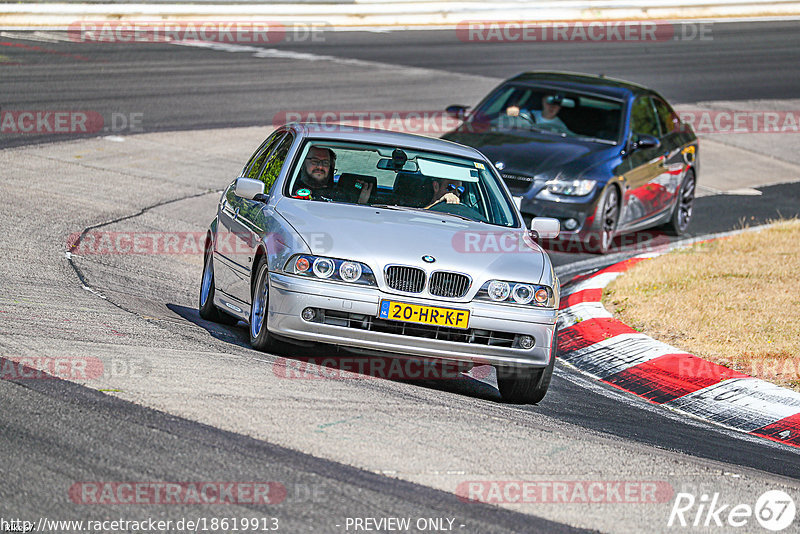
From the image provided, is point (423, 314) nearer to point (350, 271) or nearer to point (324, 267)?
point (350, 271)

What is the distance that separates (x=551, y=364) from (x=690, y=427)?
0.95m

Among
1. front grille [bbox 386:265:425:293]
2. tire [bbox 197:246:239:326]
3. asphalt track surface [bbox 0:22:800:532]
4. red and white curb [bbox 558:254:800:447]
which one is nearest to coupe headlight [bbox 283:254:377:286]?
front grille [bbox 386:265:425:293]

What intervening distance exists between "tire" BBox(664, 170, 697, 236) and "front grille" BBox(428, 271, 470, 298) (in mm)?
7920

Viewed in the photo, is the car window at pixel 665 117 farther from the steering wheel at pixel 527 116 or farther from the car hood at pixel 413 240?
the car hood at pixel 413 240

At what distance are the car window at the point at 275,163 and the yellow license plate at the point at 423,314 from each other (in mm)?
1777

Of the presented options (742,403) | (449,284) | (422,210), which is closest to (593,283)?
(742,403)

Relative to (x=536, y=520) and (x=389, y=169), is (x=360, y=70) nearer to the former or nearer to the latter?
(x=389, y=169)

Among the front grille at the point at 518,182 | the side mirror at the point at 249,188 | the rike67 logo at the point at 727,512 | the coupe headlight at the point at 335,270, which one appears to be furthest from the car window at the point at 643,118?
the rike67 logo at the point at 727,512

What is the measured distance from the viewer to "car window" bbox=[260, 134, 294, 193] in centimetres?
854

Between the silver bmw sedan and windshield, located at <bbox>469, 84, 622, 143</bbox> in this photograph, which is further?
windshield, located at <bbox>469, 84, 622, 143</bbox>

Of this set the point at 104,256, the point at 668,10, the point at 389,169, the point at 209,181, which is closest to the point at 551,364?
the point at 389,169

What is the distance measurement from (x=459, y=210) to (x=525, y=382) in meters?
Answer: 1.44

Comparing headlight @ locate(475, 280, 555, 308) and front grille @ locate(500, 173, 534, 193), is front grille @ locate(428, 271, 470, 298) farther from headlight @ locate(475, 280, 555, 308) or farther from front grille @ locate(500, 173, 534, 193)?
front grille @ locate(500, 173, 534, 193)

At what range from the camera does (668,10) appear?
119 feet
